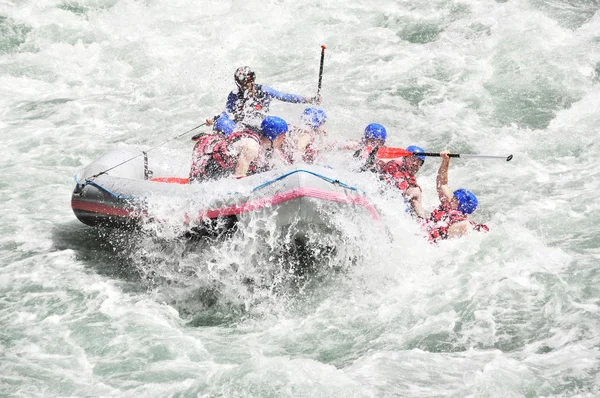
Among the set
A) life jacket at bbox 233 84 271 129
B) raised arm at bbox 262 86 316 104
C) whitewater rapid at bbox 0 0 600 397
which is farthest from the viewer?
raised arm at bbox 262 86 316 104

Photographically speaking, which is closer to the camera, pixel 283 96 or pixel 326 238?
pixel 326 238

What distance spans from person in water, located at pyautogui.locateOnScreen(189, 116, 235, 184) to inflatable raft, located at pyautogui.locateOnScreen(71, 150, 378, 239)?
0.35 m

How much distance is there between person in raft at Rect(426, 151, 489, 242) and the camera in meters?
6.89

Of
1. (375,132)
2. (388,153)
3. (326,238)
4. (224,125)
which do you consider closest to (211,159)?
(224,125)

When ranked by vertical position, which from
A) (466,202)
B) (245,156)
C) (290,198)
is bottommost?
(466,202)

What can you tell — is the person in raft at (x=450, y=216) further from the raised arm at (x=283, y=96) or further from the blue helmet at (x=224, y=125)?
the raised arm at (x=283, y=96)

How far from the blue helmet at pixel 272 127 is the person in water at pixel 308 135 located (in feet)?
2.36

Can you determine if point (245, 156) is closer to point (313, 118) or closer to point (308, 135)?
point (308, 135)

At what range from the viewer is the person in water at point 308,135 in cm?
761

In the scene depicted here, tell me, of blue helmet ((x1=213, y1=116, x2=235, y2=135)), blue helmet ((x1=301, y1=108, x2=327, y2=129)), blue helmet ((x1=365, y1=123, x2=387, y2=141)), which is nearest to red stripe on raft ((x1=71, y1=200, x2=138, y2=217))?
blue helmet ((x1=213, y1=116, x2=235, y2=135))

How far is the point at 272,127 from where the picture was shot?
680 cm

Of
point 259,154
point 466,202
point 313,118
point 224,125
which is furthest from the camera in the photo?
point 313,118

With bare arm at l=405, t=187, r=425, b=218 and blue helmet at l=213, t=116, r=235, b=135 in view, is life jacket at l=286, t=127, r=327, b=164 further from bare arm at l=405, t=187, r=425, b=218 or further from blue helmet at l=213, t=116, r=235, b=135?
bare arm at l=405, t=187, r=425, b=218

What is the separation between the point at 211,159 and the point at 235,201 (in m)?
0.81
